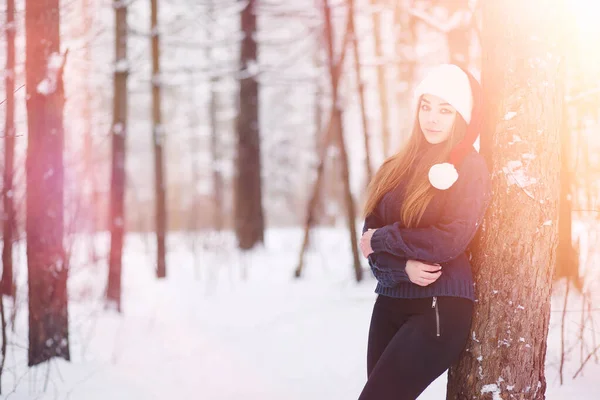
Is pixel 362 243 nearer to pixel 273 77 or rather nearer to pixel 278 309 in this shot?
pixel 278 309

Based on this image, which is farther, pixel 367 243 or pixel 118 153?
pixel 118 153

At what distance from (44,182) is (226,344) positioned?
8.31 feet

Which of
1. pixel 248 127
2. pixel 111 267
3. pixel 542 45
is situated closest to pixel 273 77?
pixel 248 127

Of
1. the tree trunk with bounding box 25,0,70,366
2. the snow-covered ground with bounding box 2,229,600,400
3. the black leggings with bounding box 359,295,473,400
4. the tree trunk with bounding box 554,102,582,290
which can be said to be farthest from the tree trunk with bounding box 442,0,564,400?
the tree trunk with bounding box 25,0,70,366

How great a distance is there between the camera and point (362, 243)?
2.87m

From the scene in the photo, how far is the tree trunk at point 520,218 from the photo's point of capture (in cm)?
284

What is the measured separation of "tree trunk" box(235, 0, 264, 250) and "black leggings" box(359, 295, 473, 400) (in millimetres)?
11169

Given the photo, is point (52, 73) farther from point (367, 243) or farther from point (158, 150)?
point (158, 150)

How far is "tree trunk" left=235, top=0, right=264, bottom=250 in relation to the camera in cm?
1378

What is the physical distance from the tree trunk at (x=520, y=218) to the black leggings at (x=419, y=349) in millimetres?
336

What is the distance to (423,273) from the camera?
2523 mm

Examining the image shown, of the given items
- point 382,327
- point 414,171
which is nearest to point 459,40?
point 414,171

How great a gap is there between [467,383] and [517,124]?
4.59ft

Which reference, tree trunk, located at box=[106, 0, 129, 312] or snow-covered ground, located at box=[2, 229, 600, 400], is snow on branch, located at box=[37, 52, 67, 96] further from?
tree trunk, located at box=[106, 0, 129, 312]
